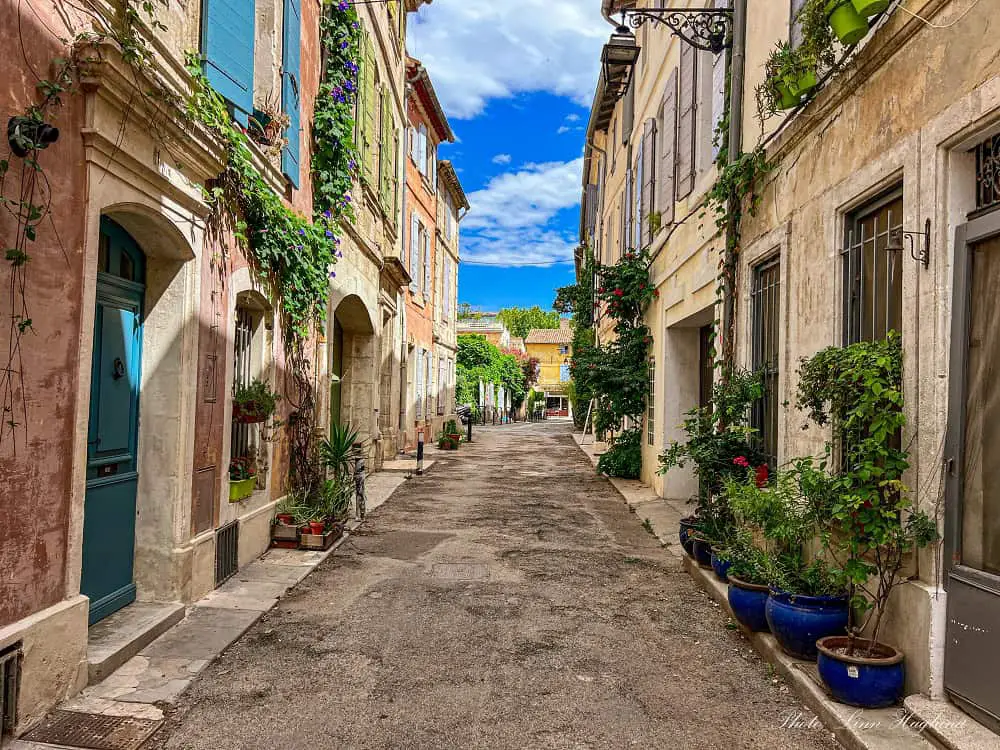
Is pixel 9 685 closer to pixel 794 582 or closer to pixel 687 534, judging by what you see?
pixel 794 582

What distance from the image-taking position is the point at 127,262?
4.71m

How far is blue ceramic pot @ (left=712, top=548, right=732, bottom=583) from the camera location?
5680 mm

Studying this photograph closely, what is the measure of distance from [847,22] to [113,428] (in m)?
5.01

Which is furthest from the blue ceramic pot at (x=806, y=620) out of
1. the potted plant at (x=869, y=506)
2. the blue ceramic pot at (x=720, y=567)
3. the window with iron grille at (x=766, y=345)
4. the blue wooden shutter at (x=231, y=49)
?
the blue wooden shutter at (x=231, y=49)

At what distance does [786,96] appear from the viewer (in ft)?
16.5

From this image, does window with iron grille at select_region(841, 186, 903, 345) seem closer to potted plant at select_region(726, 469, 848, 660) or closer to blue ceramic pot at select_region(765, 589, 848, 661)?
potted plant at select_region(726, 469, 848, 660)

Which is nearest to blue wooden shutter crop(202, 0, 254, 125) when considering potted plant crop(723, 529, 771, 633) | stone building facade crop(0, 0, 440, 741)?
stone building facade crop(0, 0, 440, 741)

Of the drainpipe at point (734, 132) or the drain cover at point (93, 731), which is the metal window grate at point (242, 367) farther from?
the drainpipe at point (734, 132)

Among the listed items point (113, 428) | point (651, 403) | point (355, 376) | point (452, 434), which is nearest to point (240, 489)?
point (113, 428)

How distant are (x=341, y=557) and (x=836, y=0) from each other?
604 cm

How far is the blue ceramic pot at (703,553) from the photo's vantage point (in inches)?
248

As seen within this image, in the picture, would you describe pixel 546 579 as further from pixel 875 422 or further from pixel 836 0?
pixel 836 0

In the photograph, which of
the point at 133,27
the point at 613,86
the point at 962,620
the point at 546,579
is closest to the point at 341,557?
the point at 546,579

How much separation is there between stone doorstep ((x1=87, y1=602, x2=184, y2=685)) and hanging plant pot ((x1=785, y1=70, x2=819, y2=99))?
5519mm
